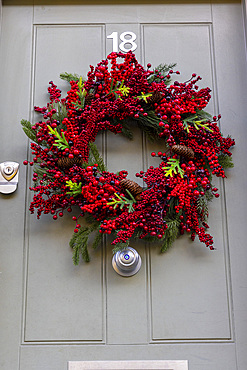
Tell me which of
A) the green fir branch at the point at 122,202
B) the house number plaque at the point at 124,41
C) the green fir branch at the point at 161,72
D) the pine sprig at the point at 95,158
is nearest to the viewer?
the green fir branch at the point at 122,202

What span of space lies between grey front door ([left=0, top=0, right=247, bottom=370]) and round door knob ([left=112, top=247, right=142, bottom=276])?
33mm

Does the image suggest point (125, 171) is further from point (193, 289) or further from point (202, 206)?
point (193, 289)

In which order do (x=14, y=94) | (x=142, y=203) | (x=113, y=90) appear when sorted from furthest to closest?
(x=14, y=94)
(x=113, y=90)
(x=142, y=203)

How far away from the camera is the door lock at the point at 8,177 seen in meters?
1.95

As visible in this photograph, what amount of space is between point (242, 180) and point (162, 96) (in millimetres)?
488

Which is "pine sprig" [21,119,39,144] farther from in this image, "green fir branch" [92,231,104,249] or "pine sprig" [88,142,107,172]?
"green fir branch" [92,231,104,249]

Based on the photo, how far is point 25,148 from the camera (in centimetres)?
201

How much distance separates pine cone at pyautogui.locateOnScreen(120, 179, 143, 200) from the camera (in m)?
1.80

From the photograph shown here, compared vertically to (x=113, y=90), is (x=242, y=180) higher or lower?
lower

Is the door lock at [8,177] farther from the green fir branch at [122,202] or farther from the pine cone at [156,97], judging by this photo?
the pine cone at [156,97]

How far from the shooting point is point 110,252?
189 centimetres

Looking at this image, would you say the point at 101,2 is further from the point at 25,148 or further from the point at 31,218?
the point at 31,218

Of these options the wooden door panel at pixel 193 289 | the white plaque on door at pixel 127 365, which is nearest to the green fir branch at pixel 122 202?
the wooden door panel at pixel 193 289

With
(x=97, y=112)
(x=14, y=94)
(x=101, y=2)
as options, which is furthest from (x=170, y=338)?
(x=101, y=2)
